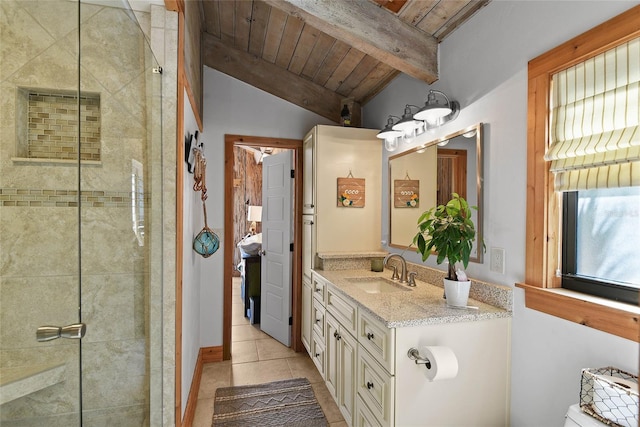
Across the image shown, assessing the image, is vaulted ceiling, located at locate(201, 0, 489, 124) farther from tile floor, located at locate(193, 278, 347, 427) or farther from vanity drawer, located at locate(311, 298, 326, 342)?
tile floor, located at locate(193, 278, 347, 427)

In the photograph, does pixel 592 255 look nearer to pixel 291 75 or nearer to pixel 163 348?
pixel 163 348

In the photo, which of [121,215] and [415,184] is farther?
[415,184]

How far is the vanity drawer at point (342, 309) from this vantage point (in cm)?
185

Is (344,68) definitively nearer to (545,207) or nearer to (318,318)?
(545,207)

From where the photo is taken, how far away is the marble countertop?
1.46 metres

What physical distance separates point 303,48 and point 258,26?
0.39 metres

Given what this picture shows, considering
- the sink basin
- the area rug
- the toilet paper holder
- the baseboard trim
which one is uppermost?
the sink basin

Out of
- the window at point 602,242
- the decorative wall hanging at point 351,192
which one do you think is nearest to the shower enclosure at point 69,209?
the decorative wall hanging at point 351,192

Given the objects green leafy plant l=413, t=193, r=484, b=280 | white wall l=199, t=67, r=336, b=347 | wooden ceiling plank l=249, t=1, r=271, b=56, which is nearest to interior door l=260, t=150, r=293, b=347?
white wall l=199, t=67, r=336, b=347

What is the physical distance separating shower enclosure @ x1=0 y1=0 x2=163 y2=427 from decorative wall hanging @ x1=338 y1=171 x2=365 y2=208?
167cm

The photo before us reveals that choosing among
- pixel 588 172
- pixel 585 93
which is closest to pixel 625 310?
pixel 588 172

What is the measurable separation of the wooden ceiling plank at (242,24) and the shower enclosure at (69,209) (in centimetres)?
112

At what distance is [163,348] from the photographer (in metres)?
1.63

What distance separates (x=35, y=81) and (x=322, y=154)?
198cm
